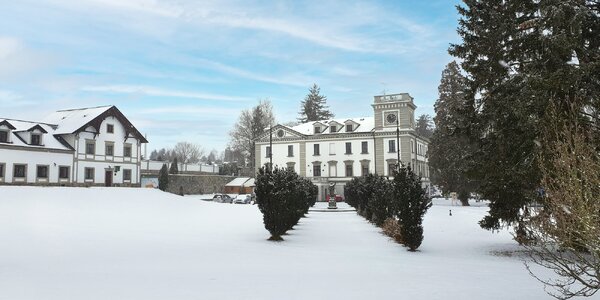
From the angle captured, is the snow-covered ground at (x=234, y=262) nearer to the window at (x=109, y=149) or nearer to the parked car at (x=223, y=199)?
the window at (x=109, y=149)

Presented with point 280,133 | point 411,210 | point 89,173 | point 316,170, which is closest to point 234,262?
point 411,210

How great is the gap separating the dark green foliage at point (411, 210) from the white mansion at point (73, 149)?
111ft

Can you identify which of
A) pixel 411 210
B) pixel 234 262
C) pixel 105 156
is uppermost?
pixel 105 156

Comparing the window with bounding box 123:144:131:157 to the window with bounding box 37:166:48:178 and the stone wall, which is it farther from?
the stone wall

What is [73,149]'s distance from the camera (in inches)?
1566

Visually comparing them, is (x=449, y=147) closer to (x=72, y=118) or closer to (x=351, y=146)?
(x=351, y=146)

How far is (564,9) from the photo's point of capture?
12.2 metres

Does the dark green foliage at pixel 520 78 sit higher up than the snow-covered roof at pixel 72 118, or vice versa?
the snow-covered roof at pixel 72 118

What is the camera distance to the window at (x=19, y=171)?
118ft

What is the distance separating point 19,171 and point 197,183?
93.2ft

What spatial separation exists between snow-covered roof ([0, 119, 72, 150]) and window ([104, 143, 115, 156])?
3736mm

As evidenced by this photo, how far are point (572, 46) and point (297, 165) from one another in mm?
52444

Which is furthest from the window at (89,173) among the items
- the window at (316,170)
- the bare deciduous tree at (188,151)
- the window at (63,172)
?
the bare deciduous tree at (188,151)

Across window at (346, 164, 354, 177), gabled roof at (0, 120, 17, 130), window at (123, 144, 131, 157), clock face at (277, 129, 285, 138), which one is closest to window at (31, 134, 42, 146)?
gabled roof at (0, 120, 17, 130)
